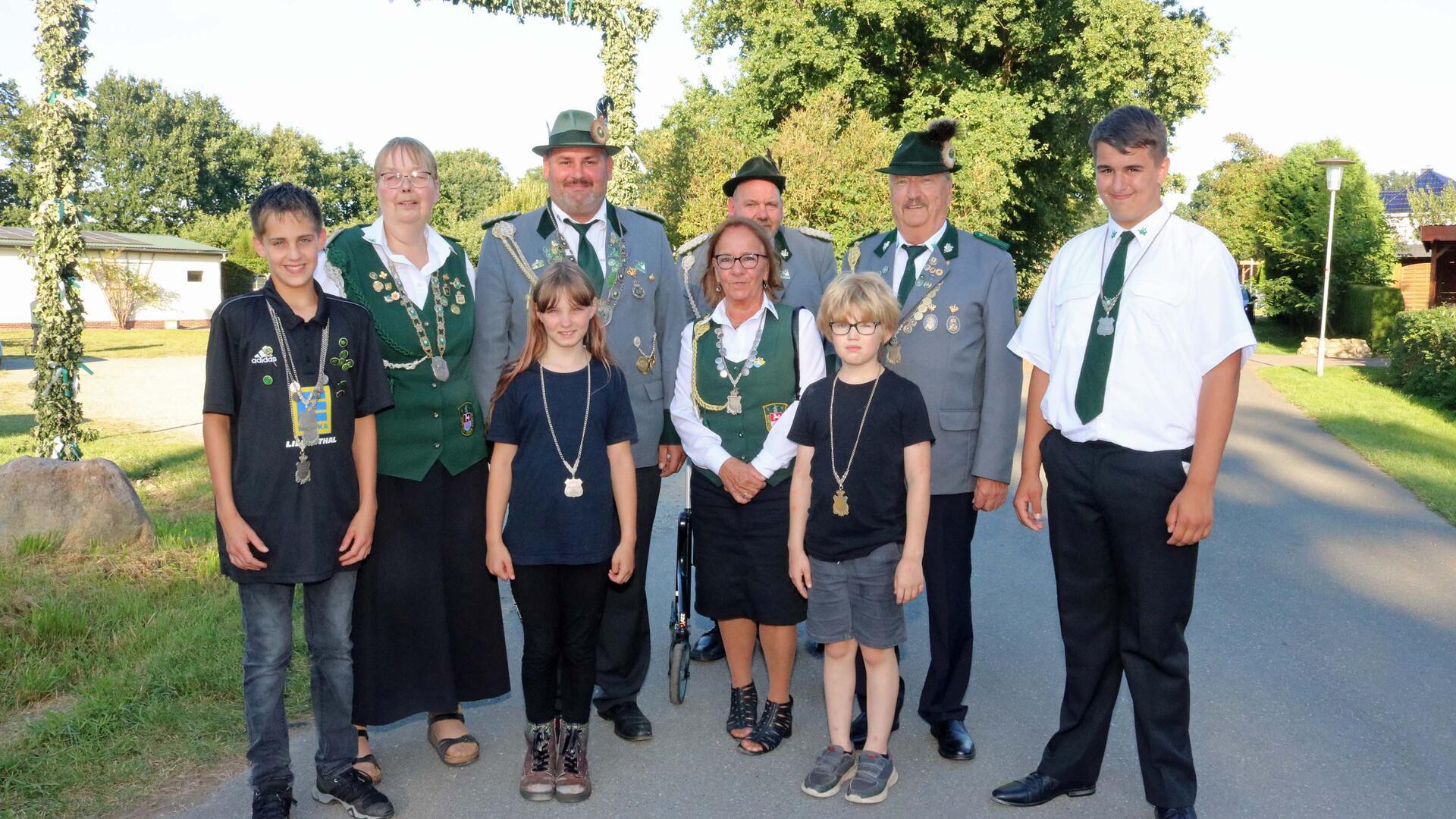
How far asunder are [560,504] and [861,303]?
1.31 m

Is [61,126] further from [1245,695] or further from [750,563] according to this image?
[1245,695]

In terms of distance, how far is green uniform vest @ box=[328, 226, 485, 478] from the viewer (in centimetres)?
397

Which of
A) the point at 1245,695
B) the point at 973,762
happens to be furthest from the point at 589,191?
the point at 1245,695

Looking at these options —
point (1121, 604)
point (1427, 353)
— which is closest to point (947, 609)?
point (1121, 604)

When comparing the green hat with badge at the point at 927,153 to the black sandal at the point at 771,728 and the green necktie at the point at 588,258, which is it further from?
the black sandal at the point at 771,728

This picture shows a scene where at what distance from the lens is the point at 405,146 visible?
13.3 ft

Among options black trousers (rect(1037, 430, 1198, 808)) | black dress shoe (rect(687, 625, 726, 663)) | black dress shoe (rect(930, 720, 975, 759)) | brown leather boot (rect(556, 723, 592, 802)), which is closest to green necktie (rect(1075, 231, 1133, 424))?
black trousers (rect(1037, 430, 1198, 808))

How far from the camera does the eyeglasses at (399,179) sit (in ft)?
13.0

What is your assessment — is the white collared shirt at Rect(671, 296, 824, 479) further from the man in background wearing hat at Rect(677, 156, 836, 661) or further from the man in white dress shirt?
the man in white dress shirt

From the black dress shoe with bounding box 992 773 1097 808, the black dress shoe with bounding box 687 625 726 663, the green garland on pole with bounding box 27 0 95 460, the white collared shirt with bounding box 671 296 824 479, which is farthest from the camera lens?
the green garland on pole with bounding box 27 0 95 460

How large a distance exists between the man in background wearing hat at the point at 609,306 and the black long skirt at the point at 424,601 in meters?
0.48

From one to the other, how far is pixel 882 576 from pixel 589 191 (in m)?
2.00

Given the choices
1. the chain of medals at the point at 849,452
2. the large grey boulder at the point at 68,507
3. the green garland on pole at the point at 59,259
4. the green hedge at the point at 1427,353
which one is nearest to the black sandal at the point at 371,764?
the chain of medals at the point at 849,452

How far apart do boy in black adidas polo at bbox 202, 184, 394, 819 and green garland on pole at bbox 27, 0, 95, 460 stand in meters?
7.36
